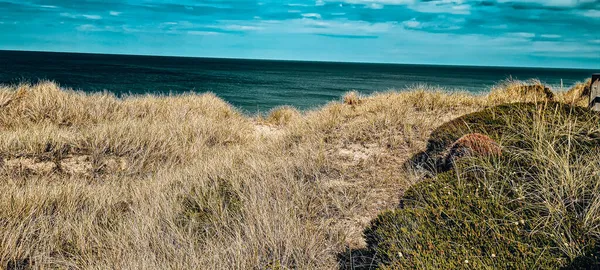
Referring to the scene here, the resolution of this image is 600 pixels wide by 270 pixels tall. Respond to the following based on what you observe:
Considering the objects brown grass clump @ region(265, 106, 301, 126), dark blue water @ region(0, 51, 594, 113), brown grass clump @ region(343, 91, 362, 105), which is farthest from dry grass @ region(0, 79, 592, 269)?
dark blue water @ region(0, 51, 594, 113)

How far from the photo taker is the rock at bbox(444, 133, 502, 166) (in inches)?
179

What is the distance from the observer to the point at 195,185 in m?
5.53

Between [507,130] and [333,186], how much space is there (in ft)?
8.36

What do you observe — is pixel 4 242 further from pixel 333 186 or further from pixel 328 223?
pixel 333 186

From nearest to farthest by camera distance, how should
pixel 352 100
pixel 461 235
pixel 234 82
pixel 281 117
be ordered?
pixel 461 235 → pixel 352 100 → pixel 281 117 → pixel 234 82

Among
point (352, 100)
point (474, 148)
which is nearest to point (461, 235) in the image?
point (474, 148)

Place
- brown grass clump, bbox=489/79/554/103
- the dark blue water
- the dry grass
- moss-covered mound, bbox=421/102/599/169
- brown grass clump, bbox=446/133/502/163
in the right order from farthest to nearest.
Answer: the dark blue water
brown grass clump, bbox=489/79/554/103
moss-covered mound, bbox=421/102/599/169
brown grass clump, bbox=446/133/502/163
the dry grass

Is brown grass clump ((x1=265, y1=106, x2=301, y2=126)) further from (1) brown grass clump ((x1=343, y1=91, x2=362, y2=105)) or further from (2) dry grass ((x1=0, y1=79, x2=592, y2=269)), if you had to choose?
(2) dry grass ((x1=0, y1=79, x2=592, y2=269))

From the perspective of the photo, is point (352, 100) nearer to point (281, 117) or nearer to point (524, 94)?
point (281, 117)

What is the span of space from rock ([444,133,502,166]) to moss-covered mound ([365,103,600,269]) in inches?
5.8

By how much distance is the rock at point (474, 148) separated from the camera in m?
4.55

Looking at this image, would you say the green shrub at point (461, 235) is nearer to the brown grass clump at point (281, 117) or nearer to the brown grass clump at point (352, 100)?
the brown grass clump at point (352, 100)

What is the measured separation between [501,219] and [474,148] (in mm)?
1749

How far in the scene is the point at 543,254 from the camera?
9.36ft
